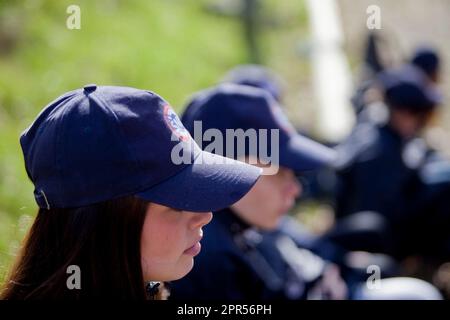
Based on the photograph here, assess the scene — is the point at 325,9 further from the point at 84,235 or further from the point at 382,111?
the point at 84,235

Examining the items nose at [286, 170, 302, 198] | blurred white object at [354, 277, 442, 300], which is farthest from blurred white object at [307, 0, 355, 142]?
nose at [286, 170, 302, 198]

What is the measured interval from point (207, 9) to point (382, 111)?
428cm

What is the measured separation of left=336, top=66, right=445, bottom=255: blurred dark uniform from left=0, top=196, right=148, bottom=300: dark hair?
270 centimetres

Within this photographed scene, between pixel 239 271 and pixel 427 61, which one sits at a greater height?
pixel 427 61

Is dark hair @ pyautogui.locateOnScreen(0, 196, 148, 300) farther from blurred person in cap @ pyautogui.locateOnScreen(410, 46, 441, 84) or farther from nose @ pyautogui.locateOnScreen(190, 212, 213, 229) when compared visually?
blurred person in cap @ pyautogui.locateOnScreen(410, 46, 441, 84)

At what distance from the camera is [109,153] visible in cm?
157

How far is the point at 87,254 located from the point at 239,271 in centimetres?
97

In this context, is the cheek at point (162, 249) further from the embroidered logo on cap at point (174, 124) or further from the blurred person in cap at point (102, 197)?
the embroidered logo on cap at point (174, 124)

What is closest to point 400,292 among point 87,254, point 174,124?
point 174,124

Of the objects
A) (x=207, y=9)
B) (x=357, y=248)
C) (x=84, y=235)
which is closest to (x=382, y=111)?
(x=357, y=248)

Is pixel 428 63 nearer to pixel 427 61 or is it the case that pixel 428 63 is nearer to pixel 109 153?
pixel 427 61

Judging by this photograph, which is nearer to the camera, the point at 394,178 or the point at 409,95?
the point at 394,178

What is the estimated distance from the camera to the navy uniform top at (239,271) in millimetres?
2363

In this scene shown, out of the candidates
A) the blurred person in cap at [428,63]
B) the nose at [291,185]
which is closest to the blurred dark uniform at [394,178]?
the blurred person in cap at [428,63]
